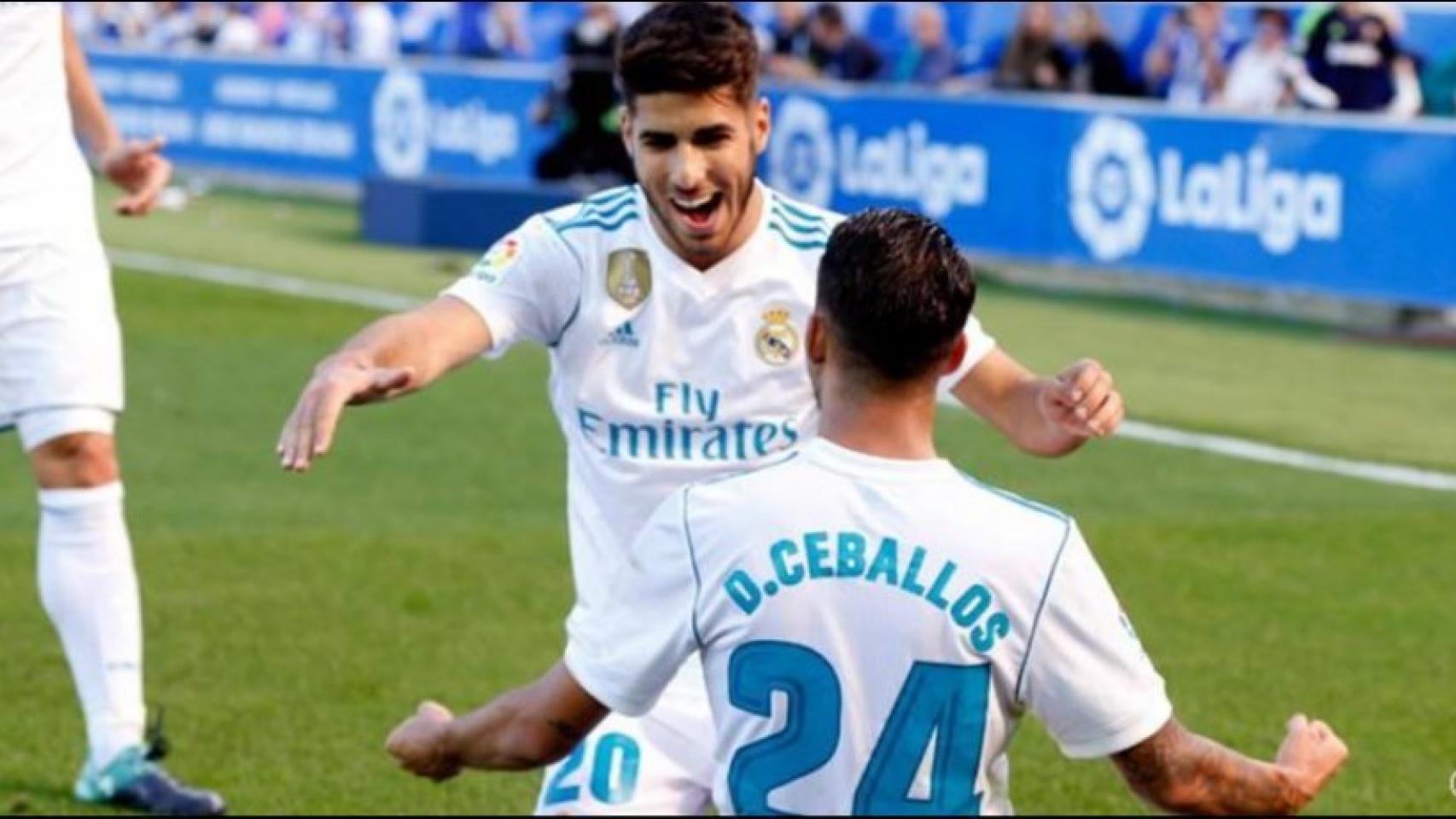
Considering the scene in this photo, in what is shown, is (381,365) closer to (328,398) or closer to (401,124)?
(328,398)

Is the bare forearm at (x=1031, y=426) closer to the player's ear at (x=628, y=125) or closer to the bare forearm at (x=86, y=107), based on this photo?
the player's ear at (x=628, y=125)

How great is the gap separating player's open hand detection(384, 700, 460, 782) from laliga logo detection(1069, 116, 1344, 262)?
1574 cm

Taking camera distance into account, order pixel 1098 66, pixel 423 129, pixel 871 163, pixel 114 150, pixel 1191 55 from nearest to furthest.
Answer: pixel 114 150
pixel 1191 55
pixel 1098 66
pixel 871 163
pixel 423 129

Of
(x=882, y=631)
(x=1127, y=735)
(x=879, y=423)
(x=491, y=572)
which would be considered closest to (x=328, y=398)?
(x=879, y=423)

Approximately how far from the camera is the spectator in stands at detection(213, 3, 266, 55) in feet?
111

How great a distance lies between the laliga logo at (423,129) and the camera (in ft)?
95.3

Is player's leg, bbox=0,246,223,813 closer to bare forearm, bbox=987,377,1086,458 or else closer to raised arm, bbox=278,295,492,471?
raised arm, bbox=278,295,492,471

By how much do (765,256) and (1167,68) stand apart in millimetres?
16233

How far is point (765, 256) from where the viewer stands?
631 centimetres

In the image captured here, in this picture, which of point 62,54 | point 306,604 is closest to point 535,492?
point 306,604

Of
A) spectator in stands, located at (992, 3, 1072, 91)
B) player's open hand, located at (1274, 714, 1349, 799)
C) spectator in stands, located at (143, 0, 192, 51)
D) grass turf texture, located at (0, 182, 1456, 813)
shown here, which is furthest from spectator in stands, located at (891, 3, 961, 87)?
player's open hand, located at (1274, 714, 1349, 799)

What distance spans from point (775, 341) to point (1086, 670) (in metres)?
1.85

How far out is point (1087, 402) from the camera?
218 inches

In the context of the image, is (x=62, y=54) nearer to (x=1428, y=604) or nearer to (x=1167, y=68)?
(x=1428, y=604)
